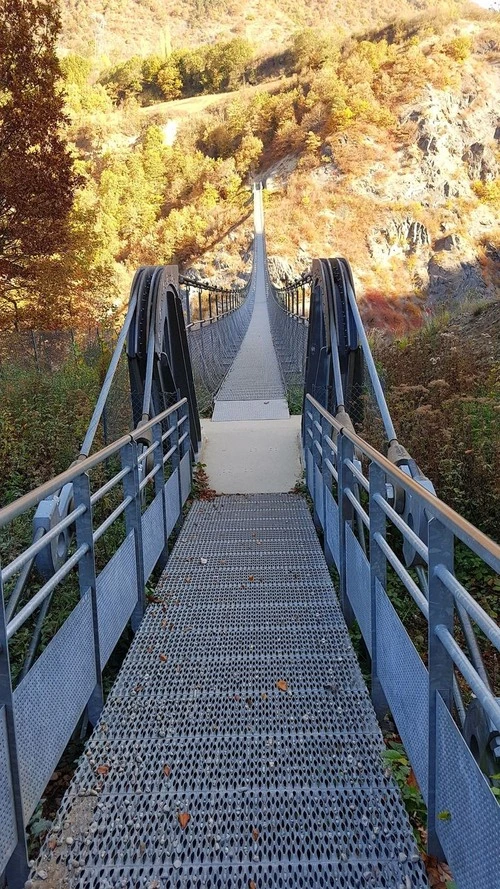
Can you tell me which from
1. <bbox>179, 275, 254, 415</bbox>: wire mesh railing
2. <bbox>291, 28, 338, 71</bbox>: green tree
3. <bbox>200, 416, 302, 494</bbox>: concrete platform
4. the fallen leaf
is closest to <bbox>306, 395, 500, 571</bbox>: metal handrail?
the fallen leaf

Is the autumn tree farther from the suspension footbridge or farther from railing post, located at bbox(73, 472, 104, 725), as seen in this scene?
railing post, located at bbox(73, 472, 104, 725)

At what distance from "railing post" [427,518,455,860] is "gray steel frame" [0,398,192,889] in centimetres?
113

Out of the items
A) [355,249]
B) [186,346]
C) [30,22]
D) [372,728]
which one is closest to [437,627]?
[372,728]

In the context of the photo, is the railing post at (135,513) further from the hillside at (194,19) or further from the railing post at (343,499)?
the hillside at (194,19)

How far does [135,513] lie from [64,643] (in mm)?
1282

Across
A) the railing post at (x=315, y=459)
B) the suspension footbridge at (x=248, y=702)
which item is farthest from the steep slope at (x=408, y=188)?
the suspension footbridge at (x=248, y=702)

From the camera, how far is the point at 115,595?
322cm

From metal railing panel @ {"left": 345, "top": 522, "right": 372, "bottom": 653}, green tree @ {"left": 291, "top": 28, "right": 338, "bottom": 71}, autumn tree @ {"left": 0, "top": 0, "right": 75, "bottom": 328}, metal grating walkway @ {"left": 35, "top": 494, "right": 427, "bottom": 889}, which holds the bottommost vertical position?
metal grating walkway @ {"left": 35, "top": 494, "right": 427, "bottom": 889}

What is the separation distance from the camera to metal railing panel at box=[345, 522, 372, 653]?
9.76 ft

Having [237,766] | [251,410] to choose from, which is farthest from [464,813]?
[251,410]

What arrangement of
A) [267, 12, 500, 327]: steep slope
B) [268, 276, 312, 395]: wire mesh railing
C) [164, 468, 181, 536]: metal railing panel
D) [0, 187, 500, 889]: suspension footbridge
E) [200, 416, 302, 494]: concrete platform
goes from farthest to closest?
[267, 12, 500, 327]: steep slope, [268, 276, 312, 395]: wire mesh railing, [200, 416, 302, 494]: concrete platform, [164, 468, 181, 536]: metal railing panel, [0, 187, 500, 889]: suspension footbridge

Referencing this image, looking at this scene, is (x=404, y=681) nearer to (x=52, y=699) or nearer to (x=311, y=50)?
(x=52, y=699)

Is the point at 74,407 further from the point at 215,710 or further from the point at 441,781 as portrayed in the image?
the point at 441,781

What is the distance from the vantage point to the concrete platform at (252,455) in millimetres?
6984
